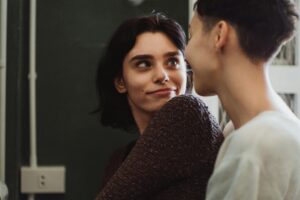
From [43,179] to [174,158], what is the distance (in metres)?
0.82

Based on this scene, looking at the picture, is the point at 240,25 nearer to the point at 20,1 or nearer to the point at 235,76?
the point at 235,76

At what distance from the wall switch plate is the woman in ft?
0.72

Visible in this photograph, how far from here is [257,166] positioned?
2.58 feet

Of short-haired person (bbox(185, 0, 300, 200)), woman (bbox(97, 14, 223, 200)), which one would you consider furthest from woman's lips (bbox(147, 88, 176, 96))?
short-haired person (bbox(185, 0, 300, 200))

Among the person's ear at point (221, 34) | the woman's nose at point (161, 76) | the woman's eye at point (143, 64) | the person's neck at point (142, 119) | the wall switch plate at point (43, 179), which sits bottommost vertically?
the wall switch plate at point (43, 179)

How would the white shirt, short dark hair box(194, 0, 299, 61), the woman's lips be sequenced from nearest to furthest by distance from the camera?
the white shirt < short dark hair box(194, 0, 299, 61) < the woman's lips

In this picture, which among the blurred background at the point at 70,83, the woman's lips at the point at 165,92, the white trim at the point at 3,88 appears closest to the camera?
the woman's lips at the point at 165,92

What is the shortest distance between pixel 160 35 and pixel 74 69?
406mm

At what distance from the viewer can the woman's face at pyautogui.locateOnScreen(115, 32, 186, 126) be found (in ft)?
4.31

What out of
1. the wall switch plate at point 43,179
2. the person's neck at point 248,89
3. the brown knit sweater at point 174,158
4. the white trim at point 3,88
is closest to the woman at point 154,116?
the brown knit sweater at point 174,158

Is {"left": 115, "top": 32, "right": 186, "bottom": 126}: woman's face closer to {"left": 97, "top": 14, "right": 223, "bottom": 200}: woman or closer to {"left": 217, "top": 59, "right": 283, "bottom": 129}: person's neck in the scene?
{"left": 97, "top": 14, "right": 223, "bottom": 200}: woman

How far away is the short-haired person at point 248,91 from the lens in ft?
2.61

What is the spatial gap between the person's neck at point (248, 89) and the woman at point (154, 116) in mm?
102

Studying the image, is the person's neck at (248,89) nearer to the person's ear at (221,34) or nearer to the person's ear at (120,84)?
the person's ear at (221,34)
